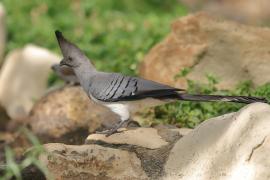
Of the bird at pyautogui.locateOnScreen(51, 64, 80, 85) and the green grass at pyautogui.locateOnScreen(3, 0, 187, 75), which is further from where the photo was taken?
the green grass at pyautogui.locateOnScreen(3, 0, 187, 75)

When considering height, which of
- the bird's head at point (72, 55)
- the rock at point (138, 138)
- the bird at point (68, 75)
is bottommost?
the rock at point (138, 138)

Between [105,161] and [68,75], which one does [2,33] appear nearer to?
[68,75]

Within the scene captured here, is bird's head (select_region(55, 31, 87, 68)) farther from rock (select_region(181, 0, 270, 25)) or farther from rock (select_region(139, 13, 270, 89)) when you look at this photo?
rock (select_region(181, 0, 270, 25))

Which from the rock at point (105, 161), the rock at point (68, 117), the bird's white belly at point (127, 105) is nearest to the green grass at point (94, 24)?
the rock at point (68, 117)

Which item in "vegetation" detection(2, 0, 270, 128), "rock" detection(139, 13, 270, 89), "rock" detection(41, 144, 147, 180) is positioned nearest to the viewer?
"rock" detection(41, 144, 147, 180)

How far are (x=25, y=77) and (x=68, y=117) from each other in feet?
7.22

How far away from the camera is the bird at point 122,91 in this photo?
6.09 meters

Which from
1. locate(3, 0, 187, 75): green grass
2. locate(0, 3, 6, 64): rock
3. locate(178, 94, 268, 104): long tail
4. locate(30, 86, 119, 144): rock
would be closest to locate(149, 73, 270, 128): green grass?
locate(30, 86, 119, 144): rock

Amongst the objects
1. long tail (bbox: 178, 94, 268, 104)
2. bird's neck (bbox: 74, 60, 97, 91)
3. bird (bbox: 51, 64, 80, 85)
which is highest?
bird's neck (bbox: 74, 60, 97, 91)

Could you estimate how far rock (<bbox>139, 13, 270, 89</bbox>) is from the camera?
7465mm

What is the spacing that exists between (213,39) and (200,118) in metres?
1.12

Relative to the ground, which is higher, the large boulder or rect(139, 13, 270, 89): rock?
rect(139, 13, 270, 89): rock

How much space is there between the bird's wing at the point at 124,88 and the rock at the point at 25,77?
3248mm

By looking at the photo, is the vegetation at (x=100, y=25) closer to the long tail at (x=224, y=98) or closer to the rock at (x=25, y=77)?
the rock at (x=25, y=77)
